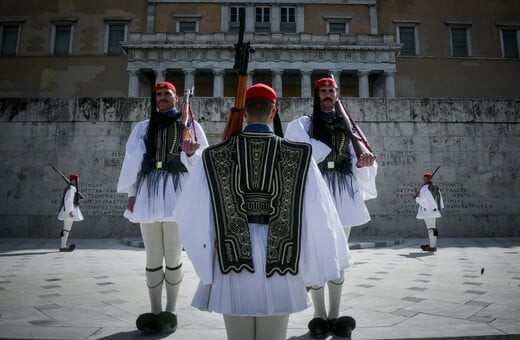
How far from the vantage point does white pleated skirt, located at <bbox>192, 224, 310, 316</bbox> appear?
199 cm

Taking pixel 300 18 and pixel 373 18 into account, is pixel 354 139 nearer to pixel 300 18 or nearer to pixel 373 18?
pixel 300 18

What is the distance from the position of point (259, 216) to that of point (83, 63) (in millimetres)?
43482

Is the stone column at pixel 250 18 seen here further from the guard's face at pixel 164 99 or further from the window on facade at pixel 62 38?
the guard's face at pixel 164 99

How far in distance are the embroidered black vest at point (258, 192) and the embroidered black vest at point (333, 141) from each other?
57.5 inches

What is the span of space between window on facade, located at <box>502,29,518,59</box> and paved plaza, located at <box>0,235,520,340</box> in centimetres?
4242

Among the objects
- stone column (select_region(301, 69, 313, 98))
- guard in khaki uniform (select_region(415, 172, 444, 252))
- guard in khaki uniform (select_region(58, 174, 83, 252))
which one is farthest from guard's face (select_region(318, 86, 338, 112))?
stone column (select_region(301, 69, 313, 98))

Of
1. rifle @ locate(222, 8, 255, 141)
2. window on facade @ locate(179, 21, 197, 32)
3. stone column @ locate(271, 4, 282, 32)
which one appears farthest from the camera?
window on facade @ locate(179, 21, 197, 32)

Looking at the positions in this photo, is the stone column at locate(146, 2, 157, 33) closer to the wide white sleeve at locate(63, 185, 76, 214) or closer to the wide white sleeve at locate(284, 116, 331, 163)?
the wide white sleeve at locate(63, 185, 76, 214)

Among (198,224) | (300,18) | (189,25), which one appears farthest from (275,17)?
(198,224)

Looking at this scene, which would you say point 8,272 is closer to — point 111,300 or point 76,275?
point 76,275

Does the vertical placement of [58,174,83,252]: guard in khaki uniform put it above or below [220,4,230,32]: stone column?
below

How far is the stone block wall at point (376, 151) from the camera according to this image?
12914 millimetres

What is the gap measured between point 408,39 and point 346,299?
141ft

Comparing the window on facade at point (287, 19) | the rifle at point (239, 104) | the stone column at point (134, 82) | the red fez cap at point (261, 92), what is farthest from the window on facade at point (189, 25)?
the red fez cap at point (261, 92)
